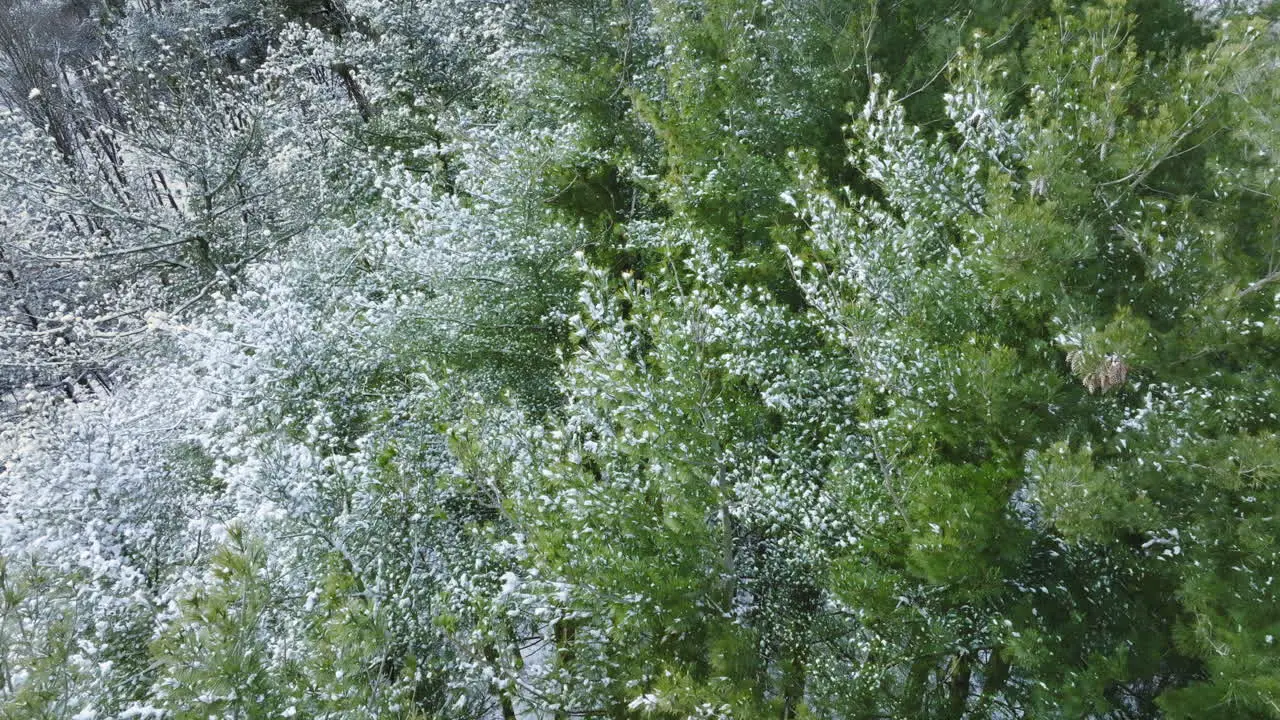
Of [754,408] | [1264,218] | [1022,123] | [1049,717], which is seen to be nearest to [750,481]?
[754,408]

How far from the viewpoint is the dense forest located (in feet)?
18.1

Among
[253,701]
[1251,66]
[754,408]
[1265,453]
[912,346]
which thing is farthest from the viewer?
[754,408]

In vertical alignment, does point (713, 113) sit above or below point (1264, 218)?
above

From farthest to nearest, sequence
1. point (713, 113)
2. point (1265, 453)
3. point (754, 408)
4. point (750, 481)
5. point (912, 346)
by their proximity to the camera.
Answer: point (713, 113) → point (754, 408) → point (750, 481) → point (912, 346) → point (1265, 453)

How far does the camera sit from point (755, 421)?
912cm

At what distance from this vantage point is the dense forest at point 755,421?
5.52 metres

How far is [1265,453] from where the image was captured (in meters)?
4.58

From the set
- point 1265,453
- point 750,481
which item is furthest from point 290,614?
point 1265,453

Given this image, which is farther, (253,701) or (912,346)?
(912,346)

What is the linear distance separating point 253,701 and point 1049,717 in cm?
619

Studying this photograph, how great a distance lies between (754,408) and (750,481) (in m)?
0.98

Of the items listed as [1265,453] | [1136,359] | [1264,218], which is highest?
[1264,218]

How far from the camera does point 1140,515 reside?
17.2ft

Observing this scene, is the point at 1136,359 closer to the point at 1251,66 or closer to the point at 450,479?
the point at 1251,66
